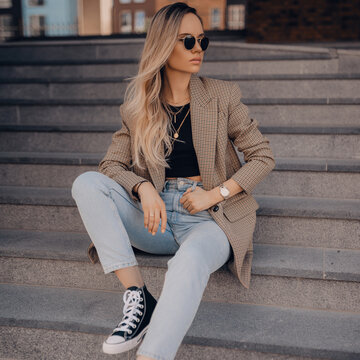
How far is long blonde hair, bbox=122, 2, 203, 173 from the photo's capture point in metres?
1.92

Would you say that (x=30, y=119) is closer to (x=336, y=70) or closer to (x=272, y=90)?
(x=272, y=90)

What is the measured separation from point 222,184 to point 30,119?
2146 millimetres

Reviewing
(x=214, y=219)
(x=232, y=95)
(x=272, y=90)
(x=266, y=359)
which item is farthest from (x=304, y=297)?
(x=272, y=90)

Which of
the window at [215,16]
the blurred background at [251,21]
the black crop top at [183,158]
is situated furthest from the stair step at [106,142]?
the window at [215,16]

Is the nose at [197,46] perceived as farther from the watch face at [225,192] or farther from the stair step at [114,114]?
the stair step at [114,114]

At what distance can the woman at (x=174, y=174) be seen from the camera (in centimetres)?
173

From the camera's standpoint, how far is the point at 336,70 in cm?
376

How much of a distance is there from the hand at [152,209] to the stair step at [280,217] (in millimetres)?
659

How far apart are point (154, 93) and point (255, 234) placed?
906mm

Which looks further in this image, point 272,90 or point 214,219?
point 272,90

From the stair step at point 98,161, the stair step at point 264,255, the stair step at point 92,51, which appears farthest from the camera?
the stair step at point 92,51

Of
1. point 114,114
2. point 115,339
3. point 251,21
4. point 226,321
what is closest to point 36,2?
point 251,21

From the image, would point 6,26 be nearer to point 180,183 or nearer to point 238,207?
point 180,183

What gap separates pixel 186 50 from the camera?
6.33ft
